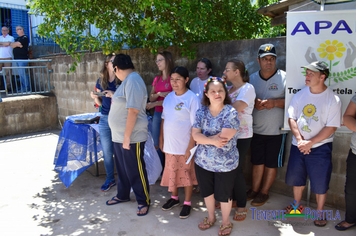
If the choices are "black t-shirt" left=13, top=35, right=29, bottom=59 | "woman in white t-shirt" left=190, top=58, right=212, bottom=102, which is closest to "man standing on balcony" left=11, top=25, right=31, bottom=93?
"black t-shirt" left=13, top=35, right=29, bottom=59

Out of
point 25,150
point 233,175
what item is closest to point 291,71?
point 233,175

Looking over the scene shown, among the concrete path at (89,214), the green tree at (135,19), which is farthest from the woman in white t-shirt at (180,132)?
the green tree at (135,19)

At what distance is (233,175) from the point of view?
3.04 m

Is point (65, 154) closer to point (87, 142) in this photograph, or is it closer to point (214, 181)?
point (87, 142)

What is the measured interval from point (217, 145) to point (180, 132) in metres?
0.73

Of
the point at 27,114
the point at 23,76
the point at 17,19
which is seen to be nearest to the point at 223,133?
the point at 27,114

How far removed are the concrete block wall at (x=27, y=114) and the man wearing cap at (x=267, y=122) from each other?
6.61 metres

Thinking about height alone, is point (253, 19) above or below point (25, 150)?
above

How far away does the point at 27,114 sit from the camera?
805 centimetres

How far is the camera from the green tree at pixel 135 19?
422 centimetres

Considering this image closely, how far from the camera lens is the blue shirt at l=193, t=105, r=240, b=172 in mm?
2939

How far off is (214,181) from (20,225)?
2.31 meters

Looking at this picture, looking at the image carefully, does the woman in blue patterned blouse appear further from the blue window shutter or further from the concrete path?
the blue window shutter

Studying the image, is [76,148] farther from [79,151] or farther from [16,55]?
[16,55]
